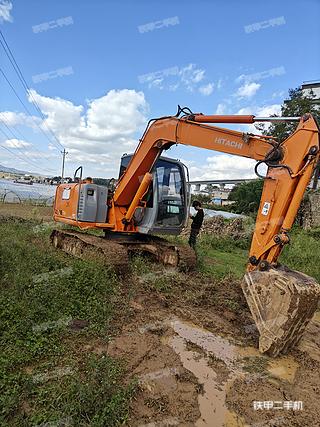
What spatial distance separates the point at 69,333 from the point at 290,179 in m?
3.34

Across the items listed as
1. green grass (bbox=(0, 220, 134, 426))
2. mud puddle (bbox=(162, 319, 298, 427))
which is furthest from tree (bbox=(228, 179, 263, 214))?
mud puddle (bbox=(162, 319, 298, 427))

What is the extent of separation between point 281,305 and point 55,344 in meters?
2.62

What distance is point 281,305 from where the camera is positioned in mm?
4082

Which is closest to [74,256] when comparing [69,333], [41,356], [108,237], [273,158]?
[108,237]

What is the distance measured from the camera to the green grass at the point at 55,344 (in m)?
2.82

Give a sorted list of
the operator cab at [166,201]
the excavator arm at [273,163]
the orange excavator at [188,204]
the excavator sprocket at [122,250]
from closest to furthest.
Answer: the orange excavator at [188,204] < the excavator arm at [273,163] < the excavator sprocket at [122,250] < the operator cab at [166,201]

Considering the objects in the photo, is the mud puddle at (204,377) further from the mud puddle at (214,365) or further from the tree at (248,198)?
the tree at (248,198)

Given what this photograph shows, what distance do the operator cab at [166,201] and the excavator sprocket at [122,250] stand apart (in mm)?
453

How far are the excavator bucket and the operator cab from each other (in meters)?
3.09

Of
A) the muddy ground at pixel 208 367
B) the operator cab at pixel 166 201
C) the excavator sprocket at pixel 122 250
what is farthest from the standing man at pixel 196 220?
the muddy ground at pixel 208 367

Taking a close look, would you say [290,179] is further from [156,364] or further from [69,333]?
[69,333]

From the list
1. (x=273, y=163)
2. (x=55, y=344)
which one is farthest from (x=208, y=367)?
(x=273, y=163)

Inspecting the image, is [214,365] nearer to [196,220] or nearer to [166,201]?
[166,201]

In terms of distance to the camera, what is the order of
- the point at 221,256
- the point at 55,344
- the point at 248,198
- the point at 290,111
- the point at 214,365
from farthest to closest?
1. the point at 248,198
2. the point at 290,111
3. the point at 221,256
4. the point at 214,365
5. the point at 55,344
